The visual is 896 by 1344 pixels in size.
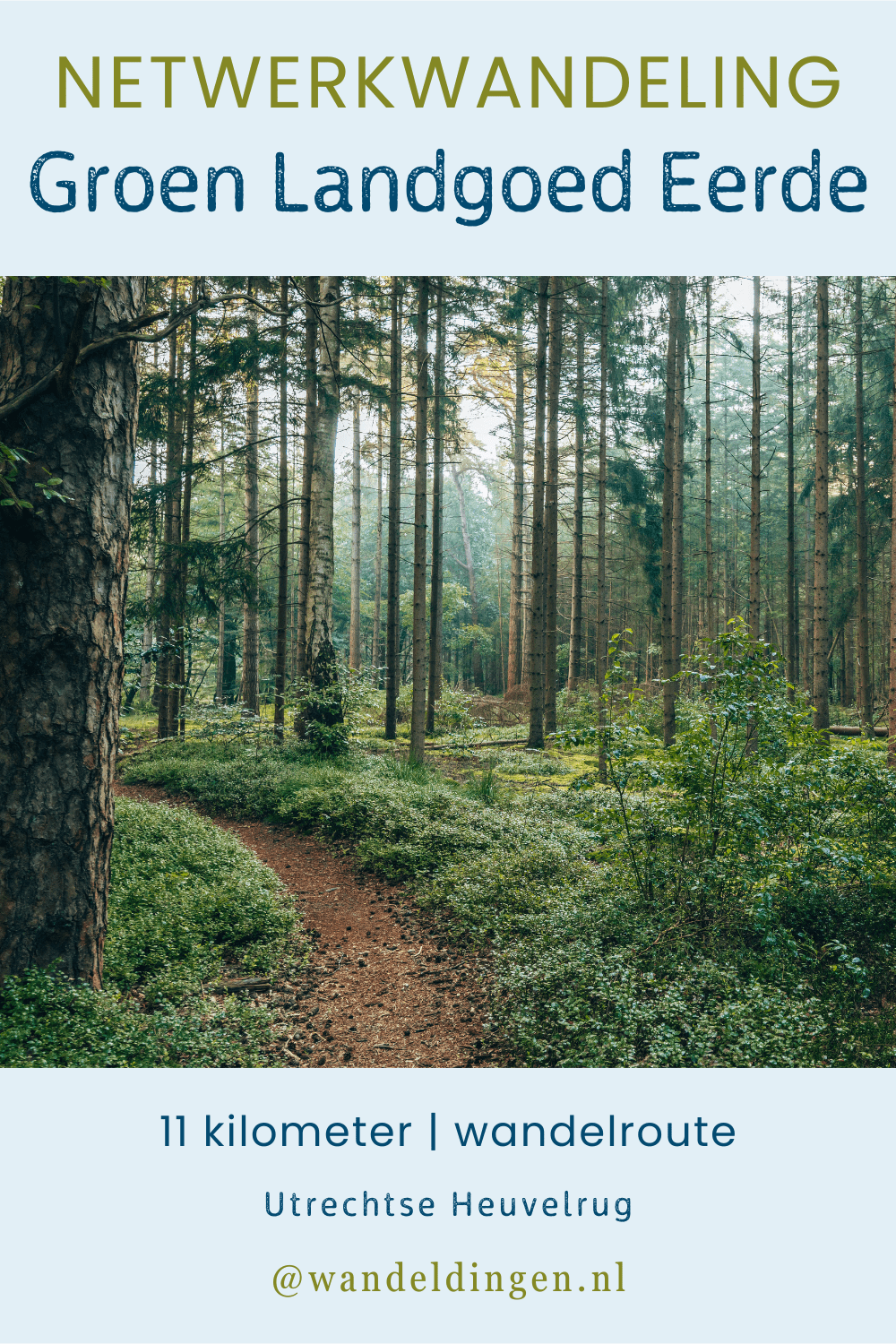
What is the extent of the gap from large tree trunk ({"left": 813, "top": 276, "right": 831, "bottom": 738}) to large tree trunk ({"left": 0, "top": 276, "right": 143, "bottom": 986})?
1177 centimetres

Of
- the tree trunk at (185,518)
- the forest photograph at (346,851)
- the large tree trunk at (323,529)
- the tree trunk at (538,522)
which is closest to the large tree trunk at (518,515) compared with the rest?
the tree trunk at (538,522)

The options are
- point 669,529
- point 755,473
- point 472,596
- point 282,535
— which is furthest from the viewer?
point 472,596

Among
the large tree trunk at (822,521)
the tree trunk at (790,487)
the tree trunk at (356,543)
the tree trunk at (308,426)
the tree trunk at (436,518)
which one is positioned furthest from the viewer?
the tree trunk at (356,543)

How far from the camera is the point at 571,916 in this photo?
5289 mm

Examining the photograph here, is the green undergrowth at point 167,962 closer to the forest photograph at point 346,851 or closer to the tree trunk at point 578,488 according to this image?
the forest photograph at point 346,851

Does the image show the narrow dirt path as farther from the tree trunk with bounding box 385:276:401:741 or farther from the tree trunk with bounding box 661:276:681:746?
the tree trunk with bounding box 385:276:401:741

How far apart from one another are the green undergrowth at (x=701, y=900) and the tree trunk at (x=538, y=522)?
673 cm

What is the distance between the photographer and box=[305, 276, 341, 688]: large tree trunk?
12492mm

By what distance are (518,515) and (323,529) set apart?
1182 centimetres

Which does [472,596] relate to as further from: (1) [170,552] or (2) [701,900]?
(2) [701,900]

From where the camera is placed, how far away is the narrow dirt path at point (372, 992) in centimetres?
430

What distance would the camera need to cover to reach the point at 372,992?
5.12 metres

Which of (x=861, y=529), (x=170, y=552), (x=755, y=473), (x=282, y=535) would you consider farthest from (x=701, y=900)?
(x=861, y=529)

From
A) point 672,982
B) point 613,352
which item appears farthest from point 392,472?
point 672,982
